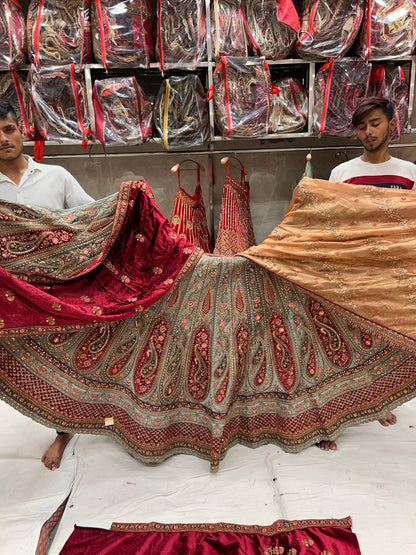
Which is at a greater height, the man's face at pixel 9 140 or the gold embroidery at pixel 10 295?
the man's face at pixel 9 140

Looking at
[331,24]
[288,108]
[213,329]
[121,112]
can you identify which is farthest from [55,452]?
[331,24]

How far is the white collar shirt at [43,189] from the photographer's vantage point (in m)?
1.47

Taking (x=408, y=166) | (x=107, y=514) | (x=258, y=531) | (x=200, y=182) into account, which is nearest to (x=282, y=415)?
(x=258, y=531)

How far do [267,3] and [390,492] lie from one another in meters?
2.53

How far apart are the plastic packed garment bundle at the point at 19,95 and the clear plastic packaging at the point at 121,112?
1.42ft

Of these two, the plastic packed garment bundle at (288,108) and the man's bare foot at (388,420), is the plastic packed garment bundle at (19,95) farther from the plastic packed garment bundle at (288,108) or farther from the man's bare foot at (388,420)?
the man's bare foot at (388,420)

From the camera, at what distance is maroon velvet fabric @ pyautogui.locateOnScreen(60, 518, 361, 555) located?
1.02m

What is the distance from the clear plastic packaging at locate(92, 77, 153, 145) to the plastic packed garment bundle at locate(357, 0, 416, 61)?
53.9 inches

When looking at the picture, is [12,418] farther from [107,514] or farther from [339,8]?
[339,8]

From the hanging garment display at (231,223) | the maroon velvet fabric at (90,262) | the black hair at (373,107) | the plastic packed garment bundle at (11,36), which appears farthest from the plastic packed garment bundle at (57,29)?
the black hair at (373,107)

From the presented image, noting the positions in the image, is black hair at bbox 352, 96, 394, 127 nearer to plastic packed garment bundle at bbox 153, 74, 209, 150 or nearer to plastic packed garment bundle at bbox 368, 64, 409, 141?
plastic packed garment bundle at bbox 368, 64, 409, 141

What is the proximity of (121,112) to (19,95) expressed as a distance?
0.64 meters

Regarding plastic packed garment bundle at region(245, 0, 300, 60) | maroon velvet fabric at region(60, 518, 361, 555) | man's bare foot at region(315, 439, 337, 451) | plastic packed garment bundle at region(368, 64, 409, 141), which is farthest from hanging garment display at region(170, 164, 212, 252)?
maroon velvet fabric at region(60, 518, 361, 555)

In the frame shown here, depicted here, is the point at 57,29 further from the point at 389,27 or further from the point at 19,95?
the point at 389,27
